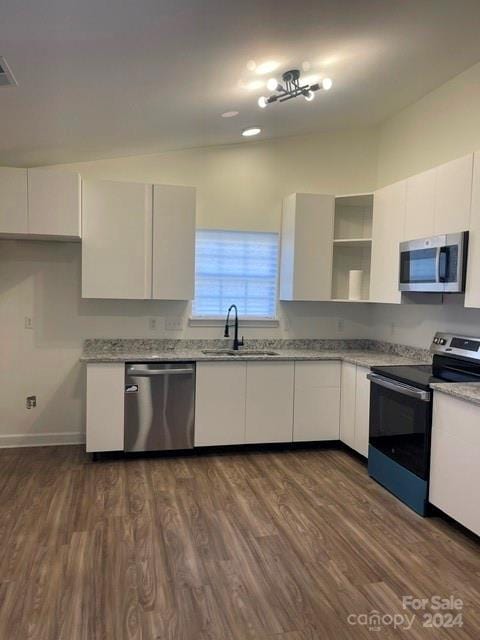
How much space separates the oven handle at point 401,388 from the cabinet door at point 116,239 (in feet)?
6.74

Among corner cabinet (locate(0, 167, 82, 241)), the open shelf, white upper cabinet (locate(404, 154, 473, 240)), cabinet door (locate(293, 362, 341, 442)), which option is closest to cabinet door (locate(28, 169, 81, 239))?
corner cabinet (locate(0, 167, 82, 241))

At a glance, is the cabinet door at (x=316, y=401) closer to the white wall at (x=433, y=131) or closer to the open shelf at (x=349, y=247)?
the open shelf at (x=349, y=247)

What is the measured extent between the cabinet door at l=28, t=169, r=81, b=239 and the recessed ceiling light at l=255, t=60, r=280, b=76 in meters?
1.76

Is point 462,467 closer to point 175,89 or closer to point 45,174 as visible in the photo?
point 175,89

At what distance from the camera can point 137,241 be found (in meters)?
4.07

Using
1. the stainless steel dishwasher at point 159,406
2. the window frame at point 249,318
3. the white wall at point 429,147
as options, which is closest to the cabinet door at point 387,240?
the white wall at point 429,147

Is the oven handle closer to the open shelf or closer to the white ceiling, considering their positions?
the open shelf

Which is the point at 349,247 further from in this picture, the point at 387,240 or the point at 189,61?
the point at 189,61

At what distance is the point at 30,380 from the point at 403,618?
3.50 meters

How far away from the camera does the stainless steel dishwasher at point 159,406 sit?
395 centimetres

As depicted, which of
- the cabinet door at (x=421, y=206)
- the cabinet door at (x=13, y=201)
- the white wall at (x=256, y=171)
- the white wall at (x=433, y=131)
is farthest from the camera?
the white wall at (x=256, y=171)

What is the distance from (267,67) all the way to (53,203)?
2.00m

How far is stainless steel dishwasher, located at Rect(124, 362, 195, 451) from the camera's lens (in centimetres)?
395

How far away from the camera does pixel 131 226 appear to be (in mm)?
4059
